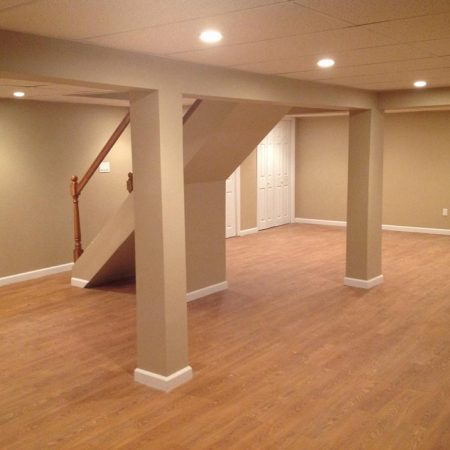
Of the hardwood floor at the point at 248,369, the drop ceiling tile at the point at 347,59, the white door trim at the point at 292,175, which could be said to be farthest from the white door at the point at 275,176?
the drop ceiling tile at the point at 347,59

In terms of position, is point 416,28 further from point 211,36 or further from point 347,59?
point 211,36

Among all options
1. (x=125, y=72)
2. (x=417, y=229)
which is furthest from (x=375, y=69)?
(x=417, y=229)

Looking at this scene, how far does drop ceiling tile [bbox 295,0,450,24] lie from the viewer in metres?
2.13

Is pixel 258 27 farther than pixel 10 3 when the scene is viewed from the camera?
Yes

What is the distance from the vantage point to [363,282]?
5844 mm

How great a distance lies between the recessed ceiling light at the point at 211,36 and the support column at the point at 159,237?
0.57 m

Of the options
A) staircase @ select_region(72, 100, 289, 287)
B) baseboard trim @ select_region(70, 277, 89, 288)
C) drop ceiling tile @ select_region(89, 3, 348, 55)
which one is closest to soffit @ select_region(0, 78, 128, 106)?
staircase @ select_region(72, 100, 289, 287)

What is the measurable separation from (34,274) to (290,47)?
A: 4537mm

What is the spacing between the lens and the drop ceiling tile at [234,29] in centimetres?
229

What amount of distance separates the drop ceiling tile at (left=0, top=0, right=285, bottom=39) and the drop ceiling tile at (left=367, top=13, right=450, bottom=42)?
0.72 meters

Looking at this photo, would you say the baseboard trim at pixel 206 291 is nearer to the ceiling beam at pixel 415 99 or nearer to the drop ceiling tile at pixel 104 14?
the ceiling beam at pixel 415 99

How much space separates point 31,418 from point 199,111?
272cm

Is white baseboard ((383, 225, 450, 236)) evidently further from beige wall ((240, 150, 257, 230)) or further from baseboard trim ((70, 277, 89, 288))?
baseboard trim ((70, 277, 89, 288))

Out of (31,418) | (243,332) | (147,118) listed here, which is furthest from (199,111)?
(31,418)
